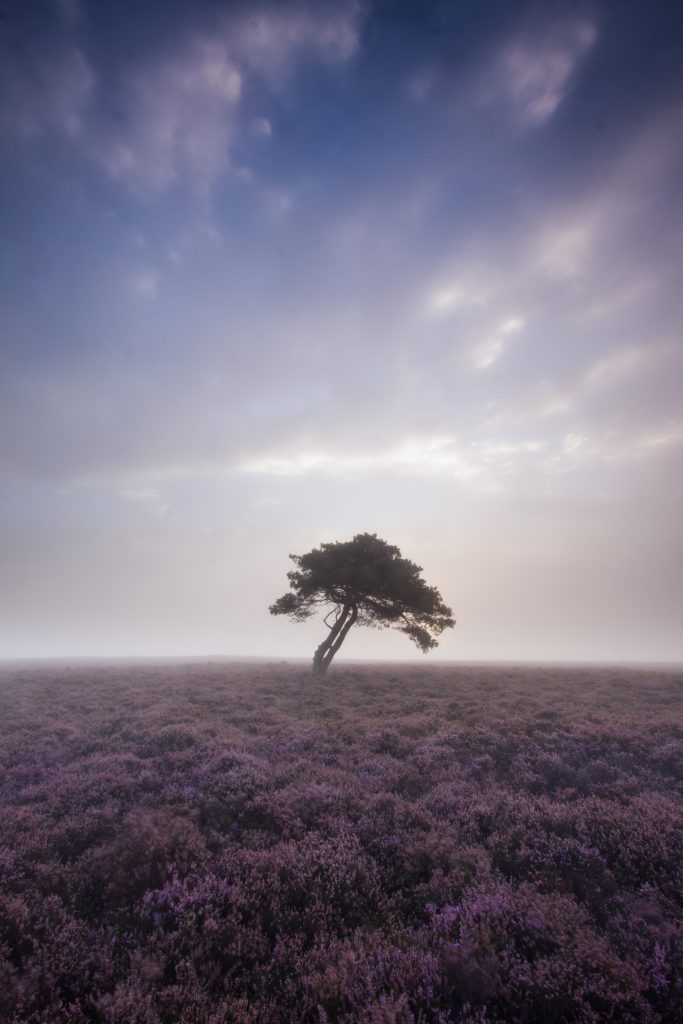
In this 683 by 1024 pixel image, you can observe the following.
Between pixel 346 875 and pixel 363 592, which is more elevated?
pixel 363 592

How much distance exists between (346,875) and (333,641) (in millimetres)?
20871

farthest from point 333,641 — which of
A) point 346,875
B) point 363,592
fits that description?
point 346,875

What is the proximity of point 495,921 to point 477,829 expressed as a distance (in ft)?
8.30

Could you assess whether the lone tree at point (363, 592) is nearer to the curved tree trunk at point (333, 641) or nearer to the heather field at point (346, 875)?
the curved tree trunk at point (333, 641)

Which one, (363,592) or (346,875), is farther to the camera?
(363,592)

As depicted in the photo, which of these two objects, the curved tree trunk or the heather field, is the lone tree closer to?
the curved tree trunk

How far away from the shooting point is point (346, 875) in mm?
6348

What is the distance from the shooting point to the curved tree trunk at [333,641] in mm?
25953

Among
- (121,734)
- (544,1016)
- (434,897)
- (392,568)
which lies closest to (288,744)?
(121,734)

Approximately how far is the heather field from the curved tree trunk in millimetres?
12387

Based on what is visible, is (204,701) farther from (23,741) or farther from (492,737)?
(492,737)

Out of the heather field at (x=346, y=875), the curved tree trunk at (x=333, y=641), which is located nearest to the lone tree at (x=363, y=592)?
the curved tree trunk at (x=333, y=641)

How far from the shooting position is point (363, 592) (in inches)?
1029

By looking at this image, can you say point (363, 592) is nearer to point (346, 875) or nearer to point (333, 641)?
point (333, 641)
